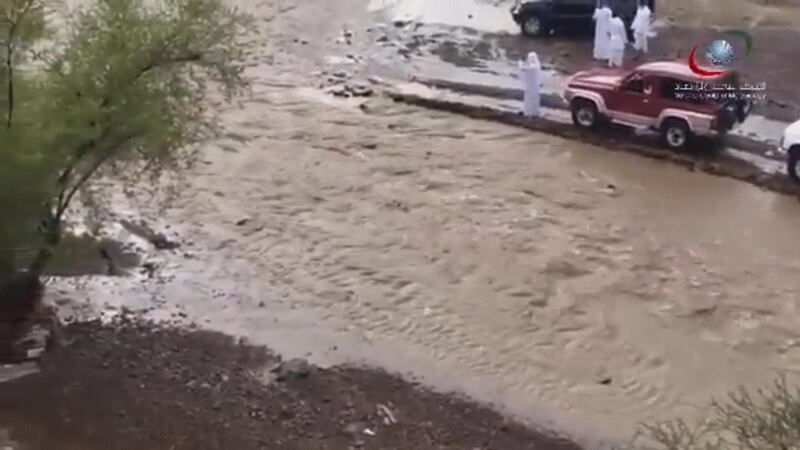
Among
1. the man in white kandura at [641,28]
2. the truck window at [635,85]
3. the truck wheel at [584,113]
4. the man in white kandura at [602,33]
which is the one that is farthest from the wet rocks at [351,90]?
the man in white kandura at [641,28]

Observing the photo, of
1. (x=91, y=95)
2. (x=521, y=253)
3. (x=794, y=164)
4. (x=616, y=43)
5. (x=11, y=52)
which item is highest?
(x=11, y=52)

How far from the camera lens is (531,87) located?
68.3 feet

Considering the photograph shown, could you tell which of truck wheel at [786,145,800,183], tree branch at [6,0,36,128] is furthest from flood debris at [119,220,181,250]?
truck wheel at [786,145,800,183]

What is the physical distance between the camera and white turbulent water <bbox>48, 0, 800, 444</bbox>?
47.0ft

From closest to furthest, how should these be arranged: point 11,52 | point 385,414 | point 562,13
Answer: point 11,52
point 385,414
point 562,13

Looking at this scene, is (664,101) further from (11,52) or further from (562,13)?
(11,52)

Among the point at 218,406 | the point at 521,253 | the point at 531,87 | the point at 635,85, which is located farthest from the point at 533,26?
the point at 218,406

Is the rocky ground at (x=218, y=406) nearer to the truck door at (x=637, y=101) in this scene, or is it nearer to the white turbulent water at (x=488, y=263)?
the white turbulent water at (x=488, y=263)

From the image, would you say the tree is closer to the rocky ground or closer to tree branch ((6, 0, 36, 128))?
tree branch ((6, 0, 36, 128))

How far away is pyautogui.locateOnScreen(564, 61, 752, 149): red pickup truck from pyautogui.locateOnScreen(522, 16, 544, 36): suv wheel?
399cm

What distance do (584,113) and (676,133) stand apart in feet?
5.43

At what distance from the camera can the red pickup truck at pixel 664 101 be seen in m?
18.9

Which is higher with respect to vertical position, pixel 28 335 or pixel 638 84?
pixel 638 84

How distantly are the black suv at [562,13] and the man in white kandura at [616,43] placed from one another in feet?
4.57
